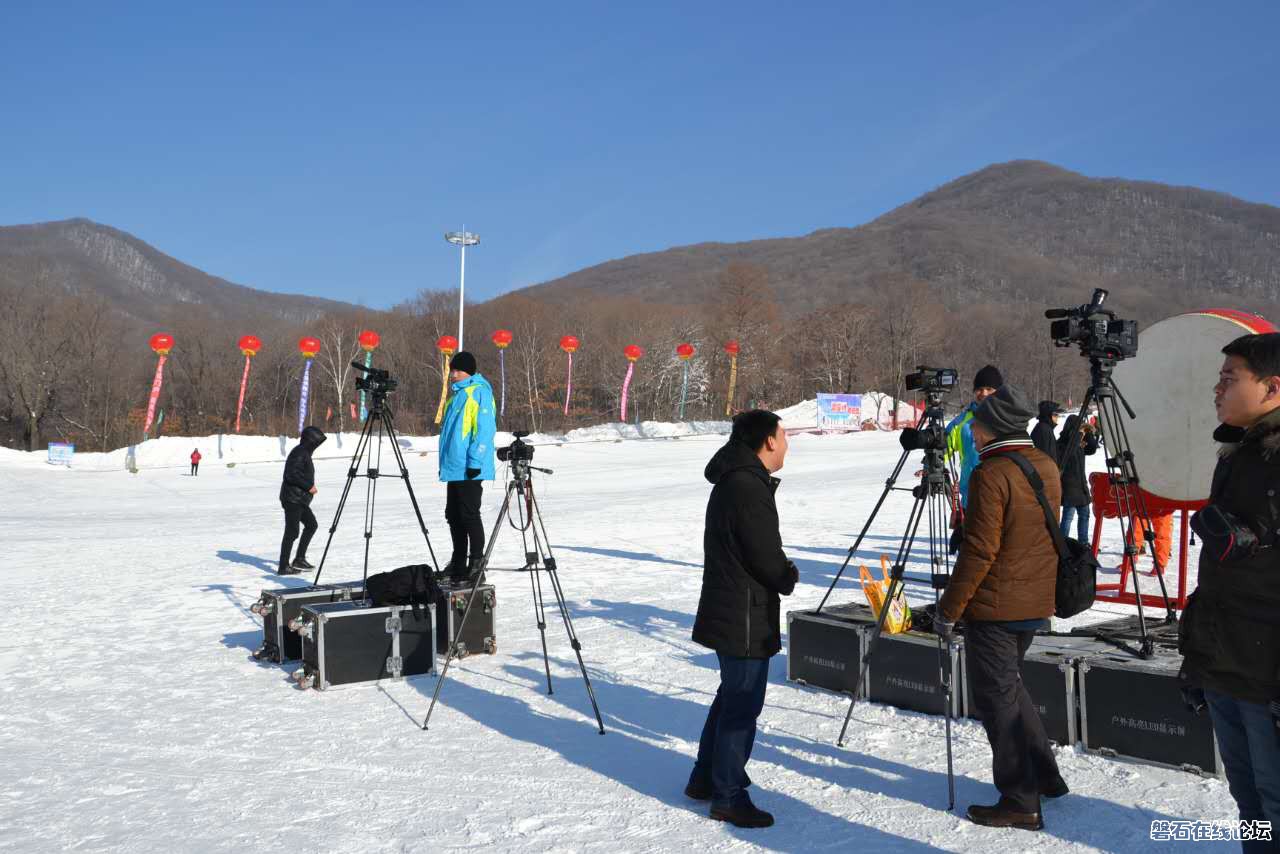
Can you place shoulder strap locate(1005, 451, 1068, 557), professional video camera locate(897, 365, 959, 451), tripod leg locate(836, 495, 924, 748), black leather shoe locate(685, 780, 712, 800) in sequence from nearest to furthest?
shoulder strap locate(1005, 451, 1068, 557) → black leather shoe locate(685, 780, 712, 800) → tripod leg locate(836, 495, 924, 748) → professional video camera locate(897, 365, 959, 451)

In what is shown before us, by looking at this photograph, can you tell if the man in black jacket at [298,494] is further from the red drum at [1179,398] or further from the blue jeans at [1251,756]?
the blue jeans at [1251,756]

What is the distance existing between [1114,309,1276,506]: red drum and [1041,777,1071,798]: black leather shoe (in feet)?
13.2

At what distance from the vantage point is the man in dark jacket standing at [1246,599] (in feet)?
9.13

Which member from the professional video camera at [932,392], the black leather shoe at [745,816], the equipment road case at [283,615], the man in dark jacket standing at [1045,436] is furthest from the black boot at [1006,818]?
the man in dark jacket standing at [1045,436]

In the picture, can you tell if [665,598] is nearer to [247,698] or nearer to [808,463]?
[247,698]

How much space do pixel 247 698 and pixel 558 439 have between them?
116 feet

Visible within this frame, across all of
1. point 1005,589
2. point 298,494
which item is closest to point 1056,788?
point 1005,589

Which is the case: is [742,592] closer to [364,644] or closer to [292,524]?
[364,644]

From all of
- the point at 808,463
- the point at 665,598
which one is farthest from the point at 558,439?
the point at 665,598

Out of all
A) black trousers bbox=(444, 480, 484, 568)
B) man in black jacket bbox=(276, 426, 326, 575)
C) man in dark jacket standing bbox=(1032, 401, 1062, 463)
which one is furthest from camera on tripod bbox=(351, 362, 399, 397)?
man in dark jacket standing bbox=(1032, 401, 1062, 463)

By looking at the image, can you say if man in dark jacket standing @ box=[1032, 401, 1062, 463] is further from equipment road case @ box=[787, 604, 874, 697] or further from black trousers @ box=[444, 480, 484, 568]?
black trousers @ box=[444, 480, 484, 568]

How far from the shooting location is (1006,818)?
4086 millimetres

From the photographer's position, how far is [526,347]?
216 feet

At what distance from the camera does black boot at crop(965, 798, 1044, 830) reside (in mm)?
4074
